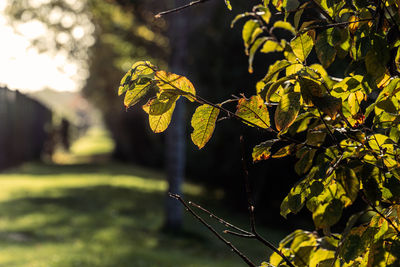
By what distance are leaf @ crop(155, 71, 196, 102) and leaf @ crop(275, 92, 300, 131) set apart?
22cm

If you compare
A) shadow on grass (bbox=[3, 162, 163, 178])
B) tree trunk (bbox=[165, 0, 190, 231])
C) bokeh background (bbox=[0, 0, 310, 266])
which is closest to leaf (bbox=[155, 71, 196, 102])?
bokeh background (bbox=[0, 0, 310, 266])

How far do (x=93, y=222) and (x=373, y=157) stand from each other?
9.21m

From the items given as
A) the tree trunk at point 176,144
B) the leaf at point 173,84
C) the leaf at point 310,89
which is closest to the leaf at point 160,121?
the leaf at point 173,84

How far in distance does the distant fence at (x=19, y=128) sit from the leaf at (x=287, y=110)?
16.6 metres

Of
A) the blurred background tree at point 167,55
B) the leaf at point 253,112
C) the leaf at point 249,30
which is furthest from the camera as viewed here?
the blurred background tree at point 167,55

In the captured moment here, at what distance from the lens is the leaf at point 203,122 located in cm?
138

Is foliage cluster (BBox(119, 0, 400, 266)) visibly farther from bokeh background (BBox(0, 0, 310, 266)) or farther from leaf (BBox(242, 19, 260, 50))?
bokeh background (BBox(0, 0, 310, 266))

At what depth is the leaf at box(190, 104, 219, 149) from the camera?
1382mm

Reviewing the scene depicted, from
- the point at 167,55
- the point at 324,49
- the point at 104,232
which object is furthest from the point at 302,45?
the point at 167,55

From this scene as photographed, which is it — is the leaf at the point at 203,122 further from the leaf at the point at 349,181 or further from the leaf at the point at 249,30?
the leaf at the point at 249,30

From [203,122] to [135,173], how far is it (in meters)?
19.1

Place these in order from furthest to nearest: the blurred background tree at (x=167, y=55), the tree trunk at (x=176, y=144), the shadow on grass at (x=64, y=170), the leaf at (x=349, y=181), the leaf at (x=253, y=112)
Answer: the shadow on grass at (x=64, y=170), the blurred background tree at (x=167, y=55), the tree trunk at (x=176, y=144), the leaf at (x=253, y=112), the leaf at (x=349, y=181)

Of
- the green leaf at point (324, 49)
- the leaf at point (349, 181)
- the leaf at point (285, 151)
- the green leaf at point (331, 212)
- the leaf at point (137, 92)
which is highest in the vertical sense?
the green leaf at point (324, 49)

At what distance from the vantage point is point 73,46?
82.5 ft
